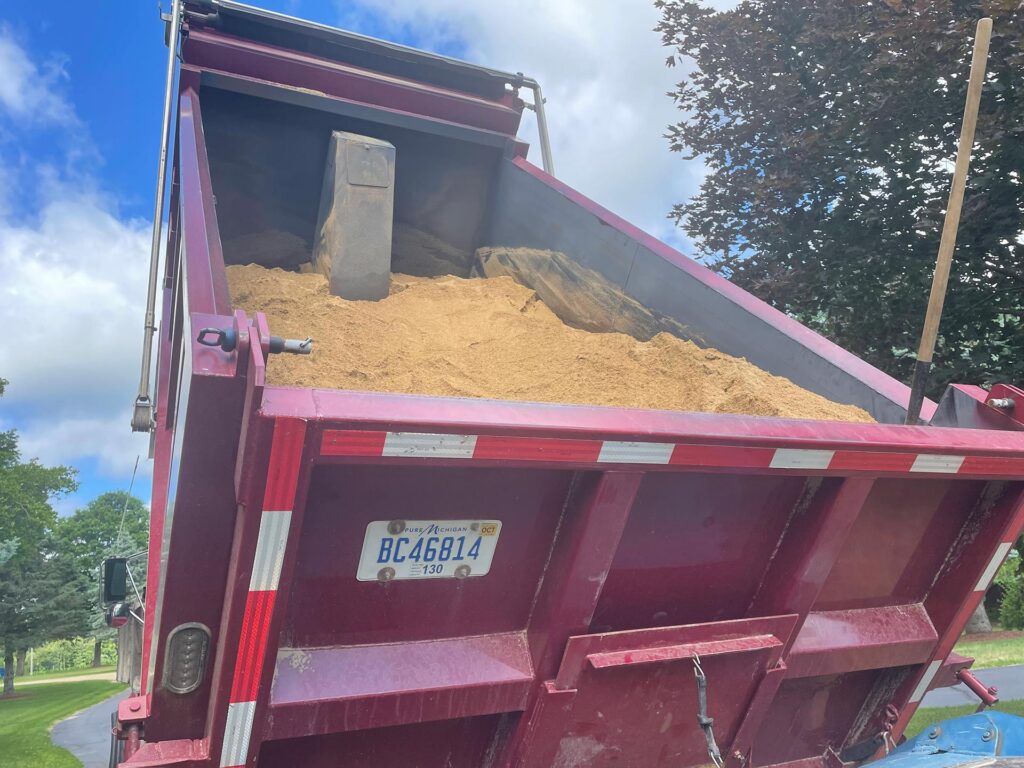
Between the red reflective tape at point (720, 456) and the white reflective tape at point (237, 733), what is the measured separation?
3.60 feet

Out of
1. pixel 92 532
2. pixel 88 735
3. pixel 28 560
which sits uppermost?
pixel 88 735

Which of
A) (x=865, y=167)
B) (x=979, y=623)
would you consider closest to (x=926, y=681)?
(x=865, y=167)

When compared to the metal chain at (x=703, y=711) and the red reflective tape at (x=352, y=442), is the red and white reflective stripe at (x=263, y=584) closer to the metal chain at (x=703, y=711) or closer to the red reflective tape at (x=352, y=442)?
the red reflective tape at (x=352, y=442)

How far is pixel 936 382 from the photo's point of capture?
618cm

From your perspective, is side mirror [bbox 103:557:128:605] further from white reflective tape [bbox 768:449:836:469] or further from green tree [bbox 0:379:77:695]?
green tree [bbox 0:379:77:695]

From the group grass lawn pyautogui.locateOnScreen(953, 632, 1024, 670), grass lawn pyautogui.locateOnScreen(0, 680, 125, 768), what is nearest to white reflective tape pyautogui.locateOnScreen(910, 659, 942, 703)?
grass lawn pyautogui.locateOnScreen(953, 632, 1024, 670)

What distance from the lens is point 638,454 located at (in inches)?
72.7

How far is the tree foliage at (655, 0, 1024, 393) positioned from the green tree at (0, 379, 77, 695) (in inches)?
798

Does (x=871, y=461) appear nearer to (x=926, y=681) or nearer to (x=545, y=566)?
(x=545, y=566)

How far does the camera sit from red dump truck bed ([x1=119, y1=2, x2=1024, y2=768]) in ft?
5.39

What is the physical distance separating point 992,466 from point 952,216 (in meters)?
0.76

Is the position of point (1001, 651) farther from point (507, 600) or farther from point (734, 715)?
point (507, 600)

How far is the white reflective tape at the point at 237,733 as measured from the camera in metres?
1.73

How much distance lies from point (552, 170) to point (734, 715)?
347 cm
